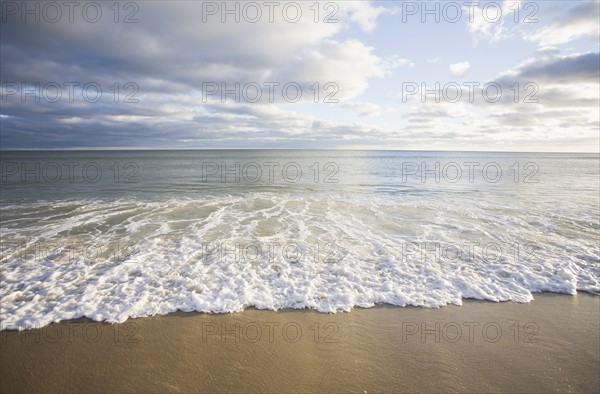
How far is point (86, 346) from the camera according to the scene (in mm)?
4301

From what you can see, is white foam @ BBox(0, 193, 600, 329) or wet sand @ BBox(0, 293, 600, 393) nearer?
wet sand @ BBox(0, 293, 600, 393)

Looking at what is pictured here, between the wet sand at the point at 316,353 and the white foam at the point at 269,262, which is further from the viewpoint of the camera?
the white foam at the point at 269,262

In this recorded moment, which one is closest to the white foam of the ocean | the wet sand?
the ocean

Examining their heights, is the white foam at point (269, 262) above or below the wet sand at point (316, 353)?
above

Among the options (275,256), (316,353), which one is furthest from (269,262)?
(316,353)

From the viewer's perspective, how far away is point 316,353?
4.27 meters

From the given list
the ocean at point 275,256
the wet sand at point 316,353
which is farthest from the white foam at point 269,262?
the wet sand at point 316,353

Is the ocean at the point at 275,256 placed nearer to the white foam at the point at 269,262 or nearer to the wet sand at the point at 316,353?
the white foam at the point at 269,262

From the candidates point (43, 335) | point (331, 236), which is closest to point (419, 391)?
point (43, 335)

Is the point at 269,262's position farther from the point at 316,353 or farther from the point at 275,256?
the point at 316,353

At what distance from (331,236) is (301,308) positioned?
466 cm

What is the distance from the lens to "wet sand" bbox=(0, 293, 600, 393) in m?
3.71

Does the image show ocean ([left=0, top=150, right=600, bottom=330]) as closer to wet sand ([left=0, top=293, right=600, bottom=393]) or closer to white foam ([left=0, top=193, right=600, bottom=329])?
white foam ([left=0, top=193, right=600, bottom=329])

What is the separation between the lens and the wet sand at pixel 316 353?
3.71 meters
